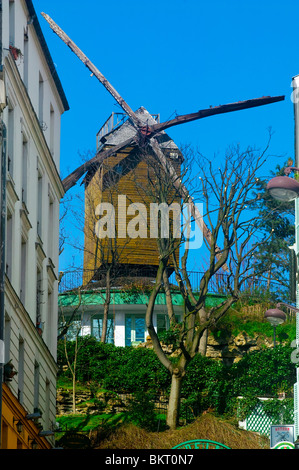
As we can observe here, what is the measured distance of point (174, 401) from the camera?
3247 cm

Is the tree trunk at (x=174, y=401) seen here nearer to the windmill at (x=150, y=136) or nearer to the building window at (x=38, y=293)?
the building window at (x=38, y=293)

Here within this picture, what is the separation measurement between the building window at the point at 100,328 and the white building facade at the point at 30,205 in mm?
11966

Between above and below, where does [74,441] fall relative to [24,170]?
below

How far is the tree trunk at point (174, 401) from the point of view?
32156 millimetres

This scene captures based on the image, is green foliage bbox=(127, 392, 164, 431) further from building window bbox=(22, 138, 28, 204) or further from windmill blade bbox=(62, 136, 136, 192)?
windmill blade bbox=(62, 136, 136, 192)

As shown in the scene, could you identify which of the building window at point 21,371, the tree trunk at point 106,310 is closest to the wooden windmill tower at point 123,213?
the tree trunk at point 106,310

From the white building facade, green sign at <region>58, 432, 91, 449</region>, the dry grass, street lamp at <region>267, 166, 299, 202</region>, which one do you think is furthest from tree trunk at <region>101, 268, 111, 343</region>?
street lamp at <region>267, 166, 299, 202</region>

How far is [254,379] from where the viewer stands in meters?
33.7

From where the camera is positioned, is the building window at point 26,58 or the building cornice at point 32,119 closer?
the building cornice at point 32,119

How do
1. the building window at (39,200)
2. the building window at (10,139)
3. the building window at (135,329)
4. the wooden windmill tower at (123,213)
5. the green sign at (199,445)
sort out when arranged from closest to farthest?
1. the green sign at (199,445)
2. the building window at (10,139)
3. the building window at (39,200)
4. the building window at (135,329)
5. the wooden windmill tower at (123,213)

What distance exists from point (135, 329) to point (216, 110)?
13.6 metres

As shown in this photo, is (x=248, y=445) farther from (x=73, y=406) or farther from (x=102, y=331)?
(x=102, y=331)

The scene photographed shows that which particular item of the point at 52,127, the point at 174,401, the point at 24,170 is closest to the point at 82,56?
the point at 52,127

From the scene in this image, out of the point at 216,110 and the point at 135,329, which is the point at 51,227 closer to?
the point at 135,329
